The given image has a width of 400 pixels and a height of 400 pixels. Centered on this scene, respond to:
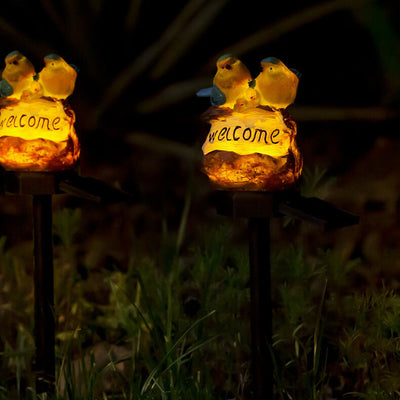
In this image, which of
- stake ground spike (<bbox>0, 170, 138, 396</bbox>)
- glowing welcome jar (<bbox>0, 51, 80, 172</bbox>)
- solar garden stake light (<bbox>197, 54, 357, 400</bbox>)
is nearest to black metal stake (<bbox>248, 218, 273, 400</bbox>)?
solar garden stake light (<bbox>197, 54, 357, 400</bbox>)

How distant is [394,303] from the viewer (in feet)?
5.73

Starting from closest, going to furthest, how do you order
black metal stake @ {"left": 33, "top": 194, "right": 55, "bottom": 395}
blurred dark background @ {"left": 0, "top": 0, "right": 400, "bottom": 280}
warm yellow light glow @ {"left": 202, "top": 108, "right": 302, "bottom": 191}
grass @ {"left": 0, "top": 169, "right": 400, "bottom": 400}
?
warm yellow light glow @ {"left": 202, "top": 108, "right": 302, "bottom": 191} < grass @ {"left": 0, "top": 169, "right": 400, "bottom": 400} < black metal stake @ {"left": 33, "top": 194, "right": 55, "bottom": 395} < blurred dark background @ {"left": 0, "top": 0, "right": 400, "bottom": 280}

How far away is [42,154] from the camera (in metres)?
1.73

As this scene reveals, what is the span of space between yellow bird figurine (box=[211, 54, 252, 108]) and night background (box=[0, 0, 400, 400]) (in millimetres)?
452

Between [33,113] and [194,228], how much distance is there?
4.77 feet

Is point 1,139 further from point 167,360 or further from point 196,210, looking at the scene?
point 196,210

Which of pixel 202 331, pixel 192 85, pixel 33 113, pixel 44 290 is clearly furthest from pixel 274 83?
pixel 192 85

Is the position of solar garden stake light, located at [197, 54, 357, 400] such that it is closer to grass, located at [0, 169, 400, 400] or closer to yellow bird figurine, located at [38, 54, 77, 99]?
grass, located at [0, 169, 400, 400]

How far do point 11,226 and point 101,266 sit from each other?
61cm

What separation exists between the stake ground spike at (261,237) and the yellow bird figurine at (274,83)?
22 centimetres

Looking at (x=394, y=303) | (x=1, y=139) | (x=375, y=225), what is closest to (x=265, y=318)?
(x=394, y=303)

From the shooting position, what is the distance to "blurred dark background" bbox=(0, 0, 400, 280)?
299 cm

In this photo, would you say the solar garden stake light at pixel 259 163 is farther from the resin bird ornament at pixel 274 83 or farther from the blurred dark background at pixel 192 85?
the blurred dark background at pixel 192 85

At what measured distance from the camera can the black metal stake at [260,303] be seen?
1.54 m
